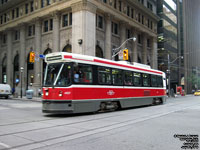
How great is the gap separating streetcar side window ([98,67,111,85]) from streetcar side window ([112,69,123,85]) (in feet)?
1.61

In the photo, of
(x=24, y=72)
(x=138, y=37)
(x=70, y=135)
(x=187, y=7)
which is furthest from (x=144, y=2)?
(x=70, y=135)

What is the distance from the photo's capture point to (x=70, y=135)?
7.02 m

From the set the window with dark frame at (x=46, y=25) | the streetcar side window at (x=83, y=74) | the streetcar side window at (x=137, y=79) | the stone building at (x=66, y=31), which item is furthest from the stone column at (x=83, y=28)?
the streetcar side window at (x=83, y=74)

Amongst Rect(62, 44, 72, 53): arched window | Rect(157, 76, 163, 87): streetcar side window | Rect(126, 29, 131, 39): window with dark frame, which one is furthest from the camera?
Rect(126, 29, 131, 39): window with dark frame

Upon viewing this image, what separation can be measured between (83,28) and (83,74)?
60.4 feet

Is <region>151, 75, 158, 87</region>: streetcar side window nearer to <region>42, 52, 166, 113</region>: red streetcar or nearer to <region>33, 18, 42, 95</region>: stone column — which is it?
<region>42, 52, 166, 113</region>: red streetcar

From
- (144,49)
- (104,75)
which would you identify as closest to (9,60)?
(144,49)

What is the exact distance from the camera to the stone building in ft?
99.3

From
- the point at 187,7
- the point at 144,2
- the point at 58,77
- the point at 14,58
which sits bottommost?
the point at 58,77

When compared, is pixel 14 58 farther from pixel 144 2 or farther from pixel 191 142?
pixel 191 142

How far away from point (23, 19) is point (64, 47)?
12.2 meters

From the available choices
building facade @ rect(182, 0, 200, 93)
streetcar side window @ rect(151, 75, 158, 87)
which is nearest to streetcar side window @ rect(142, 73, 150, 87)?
streetcar side window @ rect(151, 75, 158, 87)

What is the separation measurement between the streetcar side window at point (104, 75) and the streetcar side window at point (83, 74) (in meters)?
0.88

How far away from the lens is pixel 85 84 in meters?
11.9
